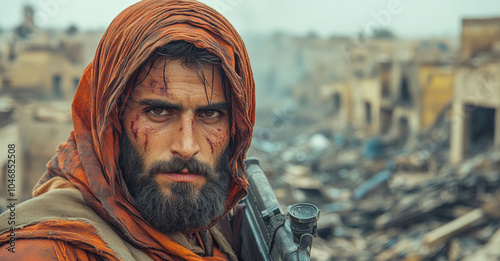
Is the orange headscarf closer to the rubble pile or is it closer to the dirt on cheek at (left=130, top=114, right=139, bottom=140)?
the dirt on cheek at (left=130, top=114, right=139, bottom=140)

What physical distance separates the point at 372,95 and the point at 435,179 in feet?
40.8

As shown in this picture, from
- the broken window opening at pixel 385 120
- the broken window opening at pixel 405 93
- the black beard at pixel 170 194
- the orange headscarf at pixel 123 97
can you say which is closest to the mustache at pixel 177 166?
the black beard at pixel 170 194

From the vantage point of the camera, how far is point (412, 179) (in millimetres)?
13297

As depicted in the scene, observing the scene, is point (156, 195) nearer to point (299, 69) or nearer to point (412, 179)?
point (412, 179)

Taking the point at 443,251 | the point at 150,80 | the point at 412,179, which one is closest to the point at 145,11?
the point at 150,80

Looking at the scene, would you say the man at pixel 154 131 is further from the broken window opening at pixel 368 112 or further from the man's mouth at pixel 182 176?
the broken window opening at pixel 368 112

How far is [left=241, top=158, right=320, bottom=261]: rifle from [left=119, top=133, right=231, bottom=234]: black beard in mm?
294

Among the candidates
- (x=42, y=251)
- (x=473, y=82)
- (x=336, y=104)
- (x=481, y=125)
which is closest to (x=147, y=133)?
(x=42, y=251)

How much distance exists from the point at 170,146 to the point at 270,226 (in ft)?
1.85

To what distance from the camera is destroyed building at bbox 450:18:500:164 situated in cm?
1179

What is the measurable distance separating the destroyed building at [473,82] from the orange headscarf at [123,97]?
11800 mm

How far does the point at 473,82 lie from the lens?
1229cm

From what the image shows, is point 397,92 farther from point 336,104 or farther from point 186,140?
point 186,140

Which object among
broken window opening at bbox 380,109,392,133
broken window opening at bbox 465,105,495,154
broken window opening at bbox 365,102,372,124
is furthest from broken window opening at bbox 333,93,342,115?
broken window opening at bbox 465,105,495,154
